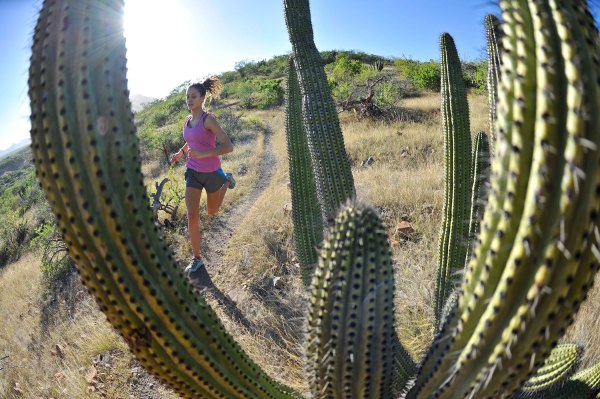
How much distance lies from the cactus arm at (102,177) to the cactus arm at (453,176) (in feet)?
7.33

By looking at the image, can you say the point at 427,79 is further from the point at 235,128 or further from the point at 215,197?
the point at 215,197

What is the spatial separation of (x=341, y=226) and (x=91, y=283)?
1.01m

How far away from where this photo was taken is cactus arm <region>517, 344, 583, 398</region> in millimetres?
2570

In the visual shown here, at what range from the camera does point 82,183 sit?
4.58ft

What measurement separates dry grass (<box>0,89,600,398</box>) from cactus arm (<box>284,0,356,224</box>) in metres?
0.24

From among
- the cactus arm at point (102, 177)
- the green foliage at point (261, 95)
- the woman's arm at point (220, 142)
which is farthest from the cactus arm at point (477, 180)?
the green foliage at point (261, 95)

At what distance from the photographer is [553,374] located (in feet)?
8.51

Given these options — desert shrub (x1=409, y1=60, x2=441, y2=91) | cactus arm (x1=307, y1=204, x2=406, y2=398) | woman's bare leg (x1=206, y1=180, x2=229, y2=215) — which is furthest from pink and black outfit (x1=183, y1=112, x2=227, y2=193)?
desert shrub (x1=409, y1=60, x2=441, y2=91)

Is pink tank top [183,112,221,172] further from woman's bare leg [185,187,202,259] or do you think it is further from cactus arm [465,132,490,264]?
cactus arm [465,132,490,264]

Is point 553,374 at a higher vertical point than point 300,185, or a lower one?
lower

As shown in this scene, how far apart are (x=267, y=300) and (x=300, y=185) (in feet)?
5.94

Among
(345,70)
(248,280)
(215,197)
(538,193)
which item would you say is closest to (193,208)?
(215,197)

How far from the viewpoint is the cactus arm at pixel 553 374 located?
2570 mm

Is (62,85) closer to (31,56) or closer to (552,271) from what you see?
(31,56)
